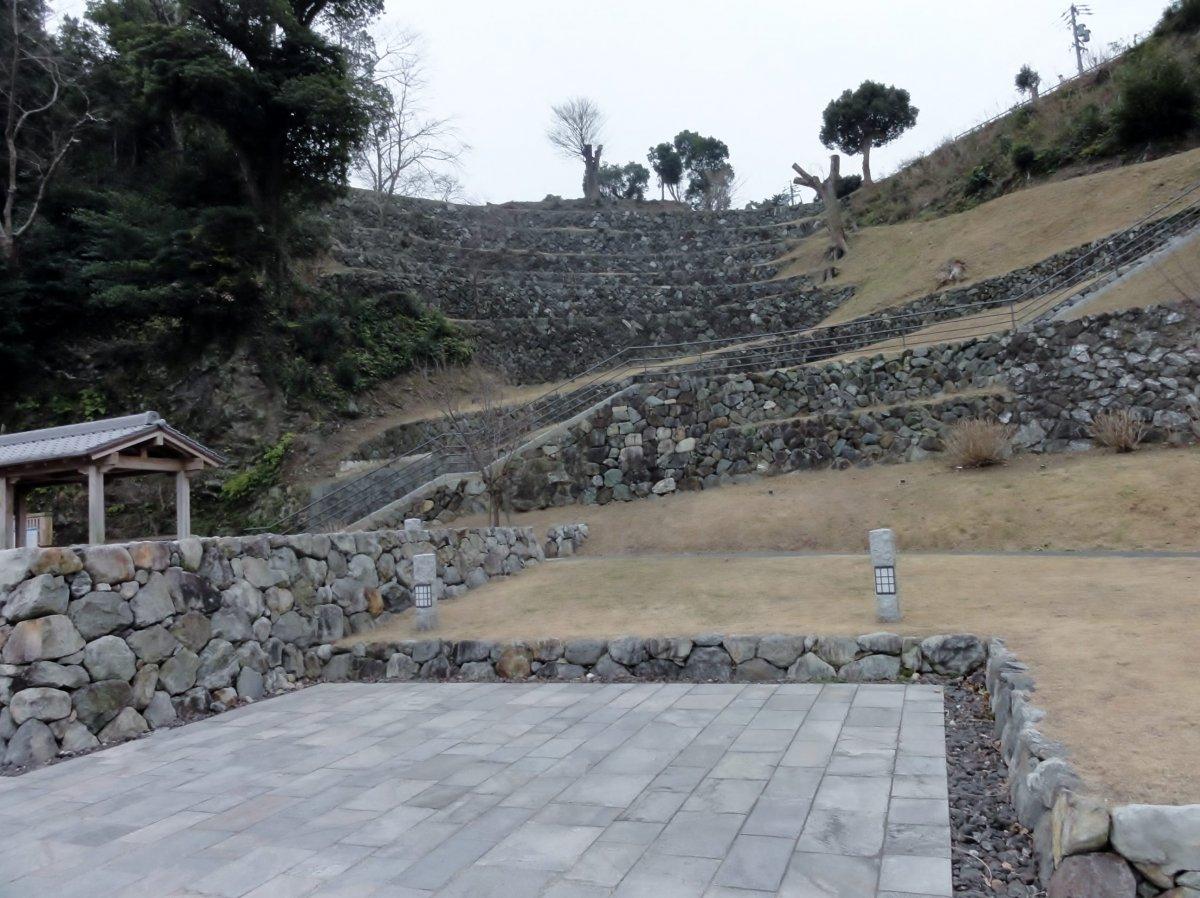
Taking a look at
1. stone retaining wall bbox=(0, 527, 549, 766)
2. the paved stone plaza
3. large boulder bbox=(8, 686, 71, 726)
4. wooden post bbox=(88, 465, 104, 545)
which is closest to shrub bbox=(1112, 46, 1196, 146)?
the paved stone plaza

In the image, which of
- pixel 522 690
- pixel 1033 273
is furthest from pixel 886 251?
pixel 522 690

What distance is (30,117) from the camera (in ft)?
66.2

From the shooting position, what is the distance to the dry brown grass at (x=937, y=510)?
1079 cm

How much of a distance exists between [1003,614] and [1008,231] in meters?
21.5

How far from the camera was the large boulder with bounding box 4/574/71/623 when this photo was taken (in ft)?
17.7

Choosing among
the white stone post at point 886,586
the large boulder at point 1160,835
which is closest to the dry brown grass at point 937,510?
the white stone post at point 886,586

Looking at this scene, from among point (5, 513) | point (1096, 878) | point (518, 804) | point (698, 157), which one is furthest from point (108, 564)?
point (698, 157)

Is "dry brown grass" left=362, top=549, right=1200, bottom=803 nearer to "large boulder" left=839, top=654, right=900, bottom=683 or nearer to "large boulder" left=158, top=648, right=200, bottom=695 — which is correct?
"large boulder" left=839, top=654, right=900, bottom=683

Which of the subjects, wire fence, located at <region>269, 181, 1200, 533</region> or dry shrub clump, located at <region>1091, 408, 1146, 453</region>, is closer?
dry shrub clump, located at <region>1091, 408, 1146, 453</region>

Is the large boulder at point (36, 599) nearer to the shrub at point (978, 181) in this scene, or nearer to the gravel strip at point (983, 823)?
the gravel strip at point (983, 823)

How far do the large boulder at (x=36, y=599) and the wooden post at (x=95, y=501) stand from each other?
1.88 m

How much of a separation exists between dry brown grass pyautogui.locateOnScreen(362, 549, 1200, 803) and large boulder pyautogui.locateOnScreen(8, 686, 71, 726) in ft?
11.1

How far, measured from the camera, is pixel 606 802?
3.92 metres

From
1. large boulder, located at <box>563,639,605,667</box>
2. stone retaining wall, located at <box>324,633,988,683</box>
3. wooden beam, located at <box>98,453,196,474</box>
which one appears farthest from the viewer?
wooden beam, located at <box>98,453,196,474</box>
